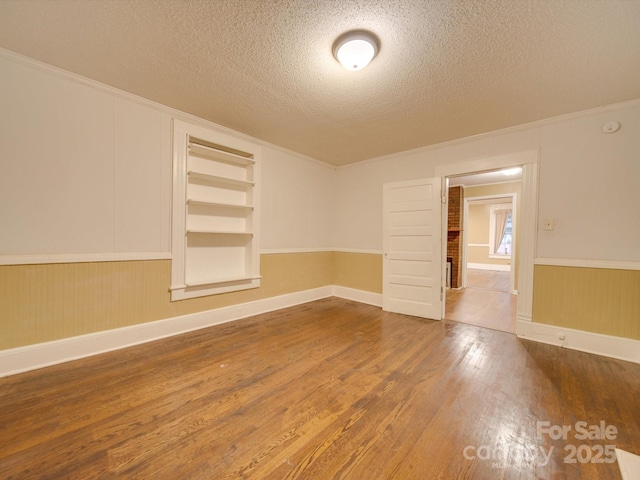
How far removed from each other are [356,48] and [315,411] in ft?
8.26

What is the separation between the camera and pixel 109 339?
2.46 m

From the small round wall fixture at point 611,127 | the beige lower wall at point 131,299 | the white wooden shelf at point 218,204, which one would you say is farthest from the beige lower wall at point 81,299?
the small round wall fixture at point 611,127

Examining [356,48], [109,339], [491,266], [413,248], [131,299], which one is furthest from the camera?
[491,266]

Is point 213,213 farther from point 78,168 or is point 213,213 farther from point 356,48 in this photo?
point 356,48

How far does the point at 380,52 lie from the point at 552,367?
10.1ft

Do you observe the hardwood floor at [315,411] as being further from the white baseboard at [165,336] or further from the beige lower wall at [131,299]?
the beige lower wall at [131,299]

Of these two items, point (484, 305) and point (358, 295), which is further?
point (358, 295)

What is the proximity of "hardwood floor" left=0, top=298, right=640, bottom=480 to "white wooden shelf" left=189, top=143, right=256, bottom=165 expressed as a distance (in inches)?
87.8

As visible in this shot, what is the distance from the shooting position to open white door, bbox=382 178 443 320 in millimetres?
3633

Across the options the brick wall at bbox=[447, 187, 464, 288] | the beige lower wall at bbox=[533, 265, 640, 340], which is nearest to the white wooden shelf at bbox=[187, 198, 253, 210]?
the beige lower wall at bbox=[533, 265, 640, 340]

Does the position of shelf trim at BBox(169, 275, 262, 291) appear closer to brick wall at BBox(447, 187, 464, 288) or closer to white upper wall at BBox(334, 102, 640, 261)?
white upper wall at BBox(334, 102, 640, 261)

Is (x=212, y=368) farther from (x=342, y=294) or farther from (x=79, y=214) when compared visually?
(x=342, y=294)

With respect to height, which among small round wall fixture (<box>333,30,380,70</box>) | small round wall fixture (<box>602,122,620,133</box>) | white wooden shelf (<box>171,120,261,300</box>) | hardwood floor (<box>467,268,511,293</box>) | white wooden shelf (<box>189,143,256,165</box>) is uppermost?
small round wall fixture (<box>333,30,380,70</box>)

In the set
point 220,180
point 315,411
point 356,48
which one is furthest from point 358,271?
point 356,48
